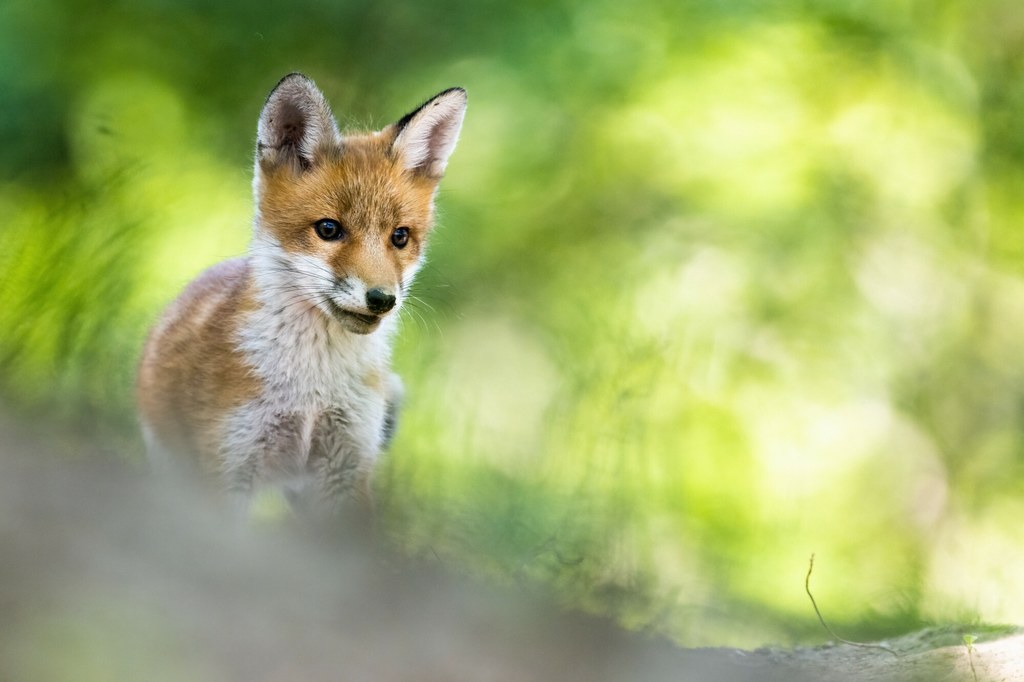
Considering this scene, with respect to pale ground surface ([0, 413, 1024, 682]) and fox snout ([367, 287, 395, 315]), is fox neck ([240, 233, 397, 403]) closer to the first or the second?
fox snout ([367, 287, 395, 315])

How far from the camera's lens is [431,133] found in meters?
3.60

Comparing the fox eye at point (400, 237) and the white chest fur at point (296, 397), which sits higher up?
the fox eye at point (400, 237)

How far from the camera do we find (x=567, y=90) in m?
6.68

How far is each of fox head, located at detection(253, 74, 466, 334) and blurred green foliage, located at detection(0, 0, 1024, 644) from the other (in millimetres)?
476

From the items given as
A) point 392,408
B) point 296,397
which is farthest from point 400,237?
point 392,408

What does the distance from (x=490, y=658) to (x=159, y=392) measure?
1564 millimetres

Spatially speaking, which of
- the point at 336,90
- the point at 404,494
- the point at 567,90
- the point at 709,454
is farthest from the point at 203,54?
the point at 709,454

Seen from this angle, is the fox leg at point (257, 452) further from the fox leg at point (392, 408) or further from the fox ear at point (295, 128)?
the fox ear at point (295, 128)

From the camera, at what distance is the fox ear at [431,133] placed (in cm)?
352

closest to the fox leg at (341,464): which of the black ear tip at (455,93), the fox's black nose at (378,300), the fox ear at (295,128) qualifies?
the fox's black nose at (378,300)

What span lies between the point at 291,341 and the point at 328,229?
47cm

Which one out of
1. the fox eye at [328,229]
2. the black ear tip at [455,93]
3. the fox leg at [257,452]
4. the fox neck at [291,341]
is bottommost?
the fox leg at [257,452]

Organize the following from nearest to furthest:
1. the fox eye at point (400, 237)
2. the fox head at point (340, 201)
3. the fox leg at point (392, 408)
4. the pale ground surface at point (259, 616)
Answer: the pale ground surface at point (259, 616)
the fox head at point (340, 201)
the fox eye at point (400, 237)
the fox leg at point (392, 408)

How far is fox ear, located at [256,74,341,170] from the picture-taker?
11.1 ft
